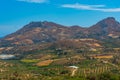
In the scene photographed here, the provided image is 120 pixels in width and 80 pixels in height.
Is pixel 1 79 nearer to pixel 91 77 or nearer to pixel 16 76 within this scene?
pixel 16 76

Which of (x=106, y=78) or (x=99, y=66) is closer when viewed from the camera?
(x=106, y=78)

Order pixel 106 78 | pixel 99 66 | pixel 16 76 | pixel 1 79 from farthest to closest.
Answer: pixel 99 66 < pixel 16 76 < pixel 1 79 < pixel 106 78

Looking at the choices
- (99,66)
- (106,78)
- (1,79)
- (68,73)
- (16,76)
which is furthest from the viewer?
(99,66)

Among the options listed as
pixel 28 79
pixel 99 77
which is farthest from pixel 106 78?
pixel 28 79

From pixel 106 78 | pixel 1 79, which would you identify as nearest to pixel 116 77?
pixel 106 78

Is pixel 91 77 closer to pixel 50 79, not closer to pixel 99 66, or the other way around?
pixel 50 79

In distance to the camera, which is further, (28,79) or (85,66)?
(85,66)

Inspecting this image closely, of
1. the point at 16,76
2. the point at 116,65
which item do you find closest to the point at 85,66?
the point at 116,65

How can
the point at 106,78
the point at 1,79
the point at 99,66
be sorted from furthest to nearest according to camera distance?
the point at 99,66, the point at 1,79, the point at 106,78
